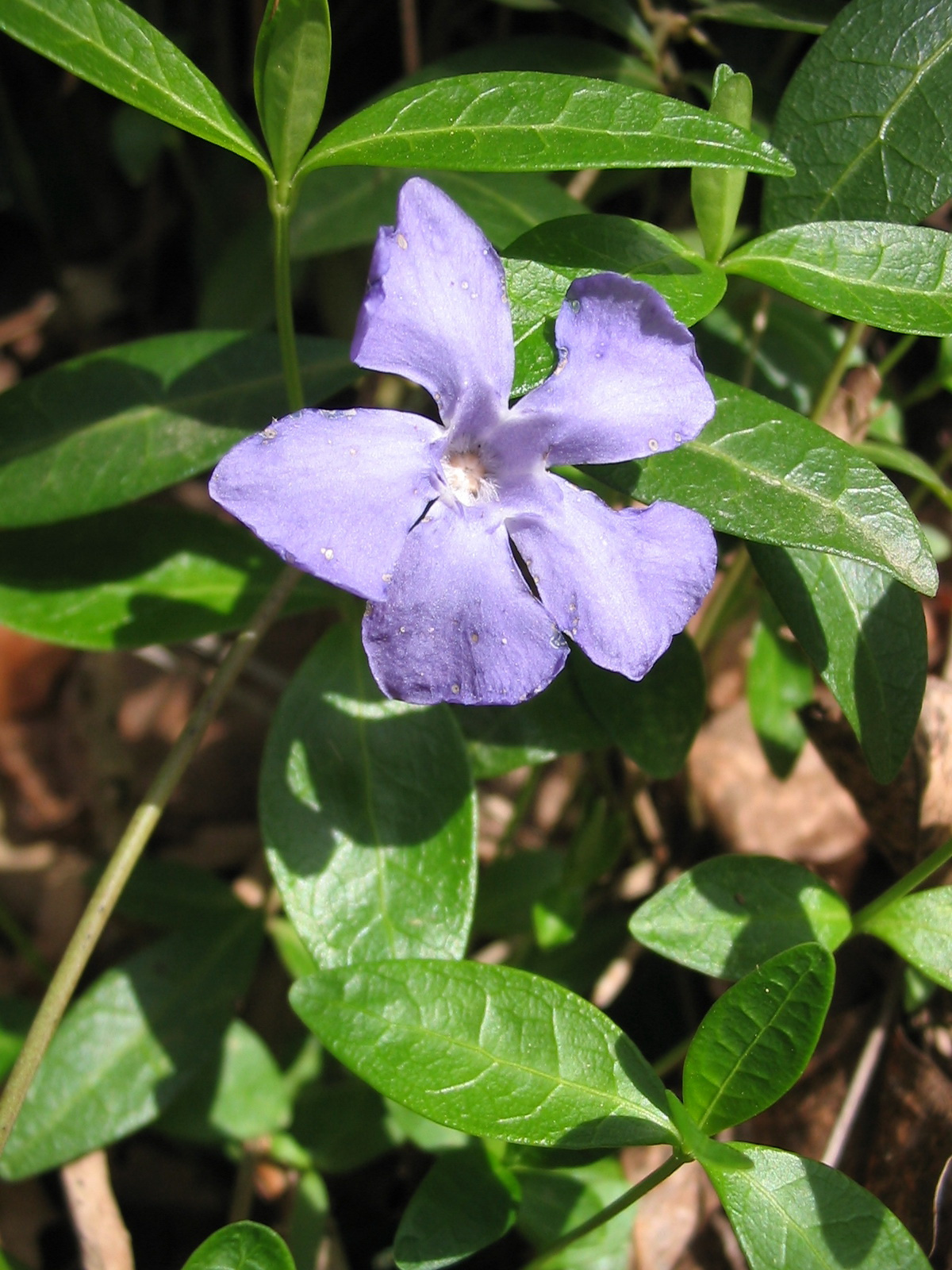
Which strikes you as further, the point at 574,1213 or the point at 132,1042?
the point at 132,1042

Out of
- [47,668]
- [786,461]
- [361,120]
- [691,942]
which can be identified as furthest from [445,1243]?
[47,668]

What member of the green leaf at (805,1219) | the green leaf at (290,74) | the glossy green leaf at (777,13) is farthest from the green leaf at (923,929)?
the glossy green leaf at (777,13)

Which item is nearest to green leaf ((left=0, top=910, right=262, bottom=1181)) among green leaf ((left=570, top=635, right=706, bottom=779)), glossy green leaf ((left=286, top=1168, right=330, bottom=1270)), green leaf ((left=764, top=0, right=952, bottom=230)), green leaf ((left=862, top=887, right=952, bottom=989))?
glossy green leaf ((left=286, top=1168, right=330, bottom=1270))

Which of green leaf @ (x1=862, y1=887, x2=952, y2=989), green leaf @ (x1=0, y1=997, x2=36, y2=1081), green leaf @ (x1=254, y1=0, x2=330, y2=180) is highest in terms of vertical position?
green leaf @ (x1=254, y1=0, x2=330, y2=180)

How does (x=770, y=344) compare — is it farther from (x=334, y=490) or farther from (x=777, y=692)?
(x=334, y=490)

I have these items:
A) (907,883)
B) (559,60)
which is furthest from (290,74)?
(907,883)

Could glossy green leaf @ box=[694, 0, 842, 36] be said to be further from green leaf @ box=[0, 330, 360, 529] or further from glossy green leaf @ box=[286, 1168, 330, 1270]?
glossy green leaf @ box=[286, 1168, 330, 1270]
